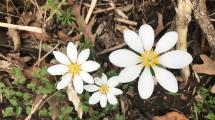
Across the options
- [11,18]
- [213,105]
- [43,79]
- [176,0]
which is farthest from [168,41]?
[11,18]

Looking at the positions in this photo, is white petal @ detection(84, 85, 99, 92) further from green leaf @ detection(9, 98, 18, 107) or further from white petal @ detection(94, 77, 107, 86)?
green leaf @ detection(9, 98, 18, 107)

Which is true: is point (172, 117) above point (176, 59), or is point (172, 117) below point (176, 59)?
below

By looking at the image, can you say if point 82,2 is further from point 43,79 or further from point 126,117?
point 126,117

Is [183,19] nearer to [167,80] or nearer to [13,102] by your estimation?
[167,80]

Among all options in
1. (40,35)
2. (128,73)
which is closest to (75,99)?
(40,35)

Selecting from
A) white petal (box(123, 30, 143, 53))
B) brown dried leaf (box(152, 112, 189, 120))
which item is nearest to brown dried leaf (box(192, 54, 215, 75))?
brown dried leaf (box(152, 112, 189, 120))
